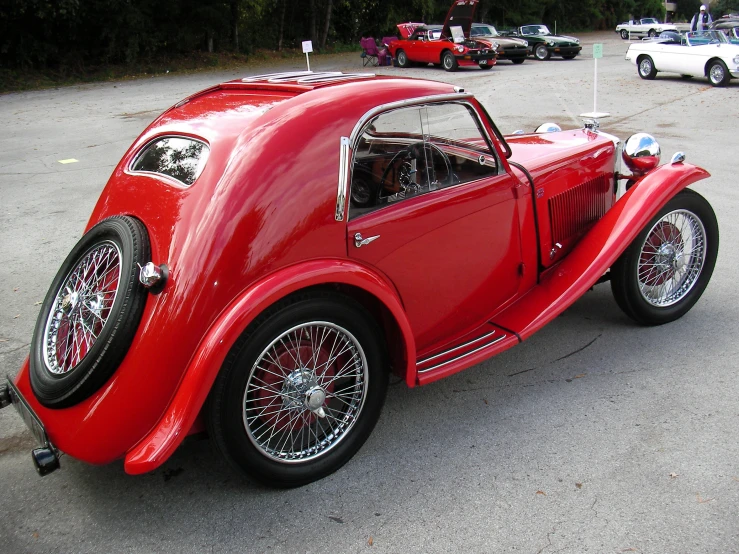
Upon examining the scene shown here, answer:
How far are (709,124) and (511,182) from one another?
9.02m

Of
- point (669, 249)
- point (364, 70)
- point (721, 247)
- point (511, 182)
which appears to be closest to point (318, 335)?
point (511, 182)

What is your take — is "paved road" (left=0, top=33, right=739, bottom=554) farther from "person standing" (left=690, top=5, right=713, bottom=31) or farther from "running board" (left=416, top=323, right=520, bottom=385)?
"person standing" (left=690, top=5, right=713, bottom=31)

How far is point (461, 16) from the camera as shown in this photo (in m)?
20.9

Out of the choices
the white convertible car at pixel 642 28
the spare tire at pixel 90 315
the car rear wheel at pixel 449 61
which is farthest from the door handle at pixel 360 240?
the white convertible car at pixel 642 28

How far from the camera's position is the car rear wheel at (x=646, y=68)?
55.2 ft

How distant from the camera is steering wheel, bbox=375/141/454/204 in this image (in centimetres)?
324

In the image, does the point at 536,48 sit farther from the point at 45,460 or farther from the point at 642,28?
the point at 45,460

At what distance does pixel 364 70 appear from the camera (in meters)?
22.5

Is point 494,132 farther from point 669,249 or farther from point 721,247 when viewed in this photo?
point 721,247

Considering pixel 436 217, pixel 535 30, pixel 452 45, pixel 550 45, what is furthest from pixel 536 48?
pixel 436 217

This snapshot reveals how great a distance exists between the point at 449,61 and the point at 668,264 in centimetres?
1814

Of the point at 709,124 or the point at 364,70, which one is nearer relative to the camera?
the point at 709,124

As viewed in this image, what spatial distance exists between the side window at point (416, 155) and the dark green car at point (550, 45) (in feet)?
75.6

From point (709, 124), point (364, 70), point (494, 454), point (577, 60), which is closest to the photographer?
point (494, 454)
